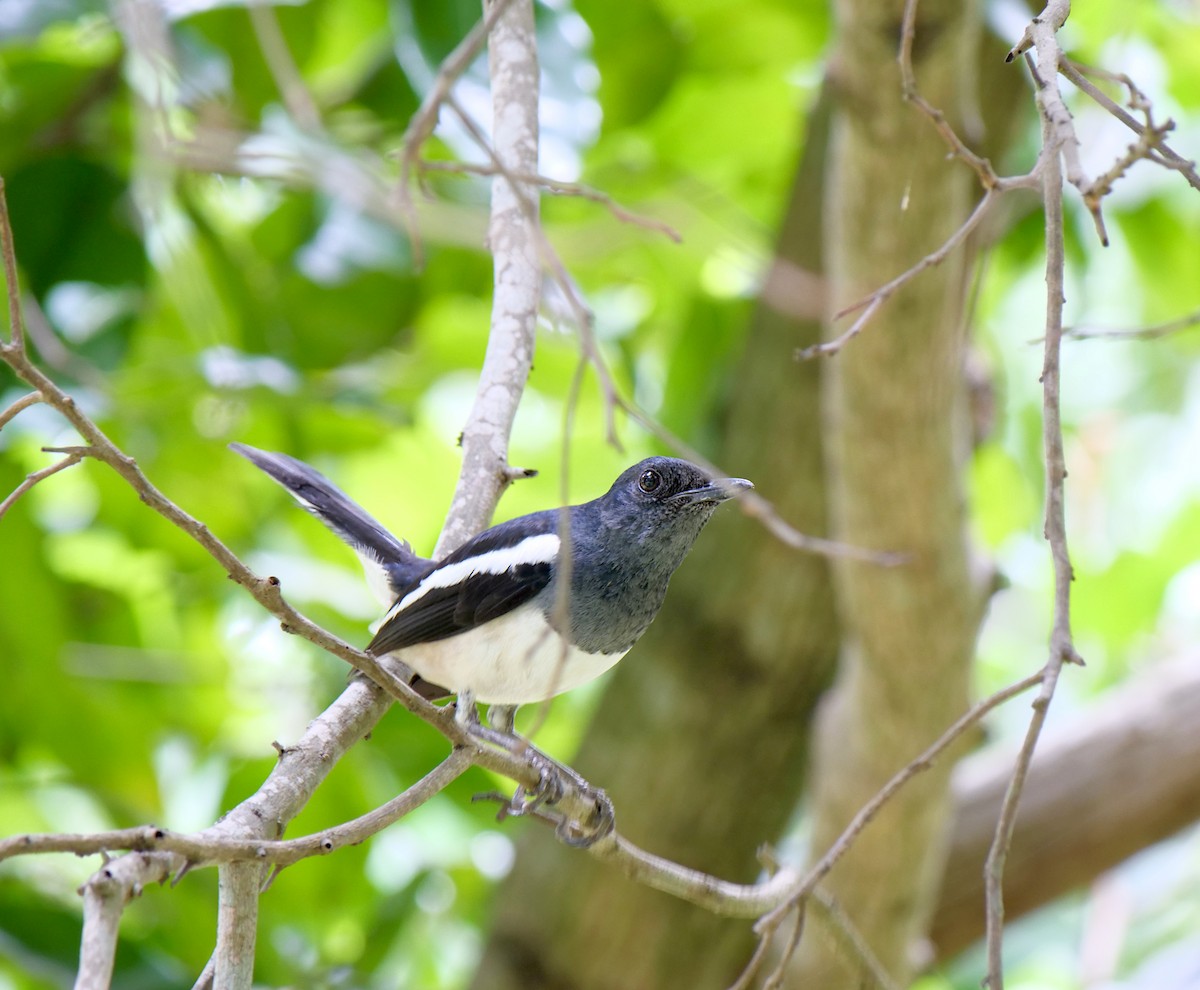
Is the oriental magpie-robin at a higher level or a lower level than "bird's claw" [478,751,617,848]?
higher

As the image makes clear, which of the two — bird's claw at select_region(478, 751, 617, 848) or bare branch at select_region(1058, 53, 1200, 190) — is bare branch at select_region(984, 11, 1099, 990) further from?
bird's claw at select_region(478, 751, 617, 848)

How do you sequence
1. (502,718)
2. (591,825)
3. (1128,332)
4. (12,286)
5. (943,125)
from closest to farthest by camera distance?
(12,286) < (943,125) < (1128,332) < (591,825) < (502,718)

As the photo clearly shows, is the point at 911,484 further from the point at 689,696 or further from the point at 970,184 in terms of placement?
the point at 689,696

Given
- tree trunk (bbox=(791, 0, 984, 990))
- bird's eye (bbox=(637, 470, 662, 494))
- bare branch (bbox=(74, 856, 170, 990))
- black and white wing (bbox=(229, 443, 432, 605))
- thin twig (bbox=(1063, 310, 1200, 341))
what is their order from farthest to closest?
tree trunk (bbox=(791, 0, 984, 990)), black and white wing (bbox=(229, 443, 432, 605)), bird's eye (bbox=(637, 470, 662, 494)), thin twig (bbox=(1063, 310, 1200, 341)), bare branch (bbox=(74, 856, 170, 990))

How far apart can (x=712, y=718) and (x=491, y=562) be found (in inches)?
84.9

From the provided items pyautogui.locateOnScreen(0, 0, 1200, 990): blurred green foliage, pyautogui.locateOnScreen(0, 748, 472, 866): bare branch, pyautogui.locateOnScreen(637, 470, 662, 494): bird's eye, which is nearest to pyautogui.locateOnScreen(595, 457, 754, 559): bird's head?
pyautogui.locateOnScreen(637, 470, 662, 494): bird's eye

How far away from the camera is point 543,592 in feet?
7.00

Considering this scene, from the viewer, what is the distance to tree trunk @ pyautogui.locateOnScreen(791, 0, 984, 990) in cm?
269

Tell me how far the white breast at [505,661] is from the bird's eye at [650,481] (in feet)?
1.08

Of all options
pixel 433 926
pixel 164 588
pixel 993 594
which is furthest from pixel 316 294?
pixel 433 926

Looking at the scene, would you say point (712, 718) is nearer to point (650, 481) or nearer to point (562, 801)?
point (650, 481)

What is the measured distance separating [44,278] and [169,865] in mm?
3140

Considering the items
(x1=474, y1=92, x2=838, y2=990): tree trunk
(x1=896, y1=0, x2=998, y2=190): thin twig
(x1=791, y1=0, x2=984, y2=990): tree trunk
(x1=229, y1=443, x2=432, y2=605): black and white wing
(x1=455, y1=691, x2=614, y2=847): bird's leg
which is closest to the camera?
(x1=896, y1=0, x2=998, y2=190): thin twig

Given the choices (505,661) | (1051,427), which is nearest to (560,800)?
(505,661)
